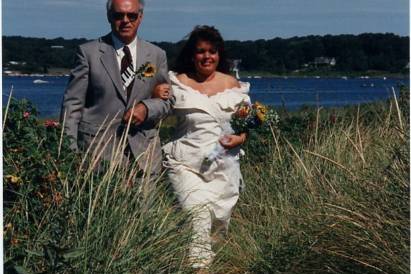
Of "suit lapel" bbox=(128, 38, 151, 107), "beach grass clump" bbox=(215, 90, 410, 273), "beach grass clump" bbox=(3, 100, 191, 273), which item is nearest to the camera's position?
"beach grass clump" bbox=(3, 100, 191, 273)

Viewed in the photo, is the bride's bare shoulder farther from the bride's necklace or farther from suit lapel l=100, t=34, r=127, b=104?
suit lapel l=100, t=34, r=127, b=104

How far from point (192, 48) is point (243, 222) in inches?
60.2

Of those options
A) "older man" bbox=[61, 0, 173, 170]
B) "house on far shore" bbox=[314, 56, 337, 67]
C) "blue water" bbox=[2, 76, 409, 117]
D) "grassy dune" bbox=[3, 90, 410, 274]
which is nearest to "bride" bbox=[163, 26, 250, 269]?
"grassy dune" bbox=[3, 90, 410, 274]

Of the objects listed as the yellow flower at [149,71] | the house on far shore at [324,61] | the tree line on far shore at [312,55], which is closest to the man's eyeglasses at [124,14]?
the yellow flower at [149,71]

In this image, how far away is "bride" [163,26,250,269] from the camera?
7.68 metres

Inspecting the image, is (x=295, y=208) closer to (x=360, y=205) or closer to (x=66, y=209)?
(x=360, y=205)

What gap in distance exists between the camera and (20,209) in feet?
20.0

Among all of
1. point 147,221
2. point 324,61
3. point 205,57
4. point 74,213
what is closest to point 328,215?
point 147,221

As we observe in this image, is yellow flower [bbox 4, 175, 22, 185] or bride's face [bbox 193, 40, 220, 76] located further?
bride's face [bbox 193, 40, 220, 76]

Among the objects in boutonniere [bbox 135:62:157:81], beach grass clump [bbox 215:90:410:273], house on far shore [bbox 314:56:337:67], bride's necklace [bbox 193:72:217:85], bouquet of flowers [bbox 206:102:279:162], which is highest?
house on far shore [bbox 314:56:337:67]

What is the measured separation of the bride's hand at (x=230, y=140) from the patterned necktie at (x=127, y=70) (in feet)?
2.75

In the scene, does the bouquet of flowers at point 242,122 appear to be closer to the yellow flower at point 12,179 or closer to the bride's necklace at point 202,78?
the bride's necklace at point 202,78

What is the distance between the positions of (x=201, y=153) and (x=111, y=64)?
0.99m

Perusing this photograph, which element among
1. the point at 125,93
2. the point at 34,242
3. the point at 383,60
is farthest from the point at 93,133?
the point at 383,60
